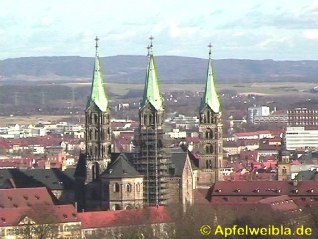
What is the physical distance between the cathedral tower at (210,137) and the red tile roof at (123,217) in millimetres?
15305

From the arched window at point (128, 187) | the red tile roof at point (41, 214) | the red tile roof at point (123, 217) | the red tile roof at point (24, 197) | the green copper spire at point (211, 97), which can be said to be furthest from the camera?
the green copper spire at point (211, 97)

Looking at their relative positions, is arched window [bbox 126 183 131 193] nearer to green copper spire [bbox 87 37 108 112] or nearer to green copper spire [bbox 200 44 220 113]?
green copper spire [bbox 87 37 108 112]

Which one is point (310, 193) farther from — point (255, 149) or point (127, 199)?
point (255, 149)

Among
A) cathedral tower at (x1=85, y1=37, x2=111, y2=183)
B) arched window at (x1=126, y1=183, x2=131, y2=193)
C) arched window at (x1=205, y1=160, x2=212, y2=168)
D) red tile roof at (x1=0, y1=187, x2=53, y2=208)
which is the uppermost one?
cathedral tower at (x1=85, y1=37, x2=111, y2=183)

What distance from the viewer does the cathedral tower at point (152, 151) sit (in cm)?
9281

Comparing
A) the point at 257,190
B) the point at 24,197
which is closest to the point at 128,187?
the point at 24,197

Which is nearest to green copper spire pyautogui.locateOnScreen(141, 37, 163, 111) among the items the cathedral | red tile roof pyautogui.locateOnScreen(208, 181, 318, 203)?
the cathedral

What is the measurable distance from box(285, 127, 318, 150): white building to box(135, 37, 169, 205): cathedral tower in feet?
296

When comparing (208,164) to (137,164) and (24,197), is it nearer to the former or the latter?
(137,164)

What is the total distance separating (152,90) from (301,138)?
98.7m

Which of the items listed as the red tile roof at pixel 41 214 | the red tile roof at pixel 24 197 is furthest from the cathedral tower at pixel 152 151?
the red tile roof at pixel 41 214

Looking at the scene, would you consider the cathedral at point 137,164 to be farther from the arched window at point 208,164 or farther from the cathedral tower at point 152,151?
the arched window at point 208,164

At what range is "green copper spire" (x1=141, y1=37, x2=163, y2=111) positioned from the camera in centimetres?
9306

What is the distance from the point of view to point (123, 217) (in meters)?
83.3
